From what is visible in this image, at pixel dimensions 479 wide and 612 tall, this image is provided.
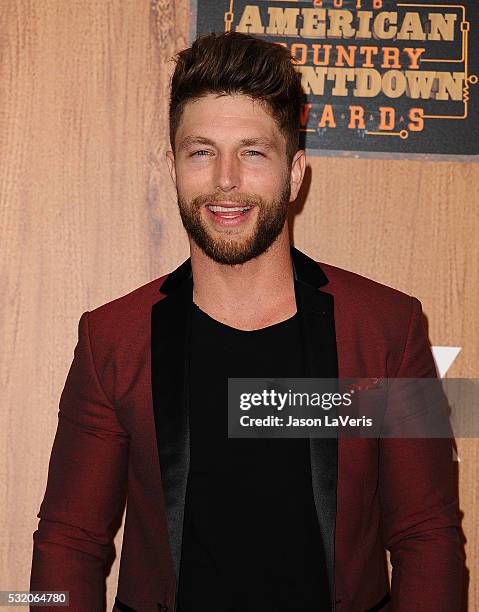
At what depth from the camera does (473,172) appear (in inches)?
88.2

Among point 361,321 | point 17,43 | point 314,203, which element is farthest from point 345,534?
point 17,43

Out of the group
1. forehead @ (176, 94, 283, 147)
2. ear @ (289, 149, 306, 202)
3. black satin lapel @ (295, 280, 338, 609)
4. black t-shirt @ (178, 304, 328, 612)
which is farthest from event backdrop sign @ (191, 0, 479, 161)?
black t-shirt @ (178, 304, 328, 612)

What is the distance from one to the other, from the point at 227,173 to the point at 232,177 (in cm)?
1

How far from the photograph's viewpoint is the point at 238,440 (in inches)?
71.9

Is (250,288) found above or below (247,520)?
above

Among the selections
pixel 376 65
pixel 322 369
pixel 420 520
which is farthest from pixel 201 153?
pixel 420 520

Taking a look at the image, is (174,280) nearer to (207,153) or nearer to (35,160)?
(207,153)

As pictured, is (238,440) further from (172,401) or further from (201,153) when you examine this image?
(201,153)

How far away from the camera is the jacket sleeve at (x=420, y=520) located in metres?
1.74

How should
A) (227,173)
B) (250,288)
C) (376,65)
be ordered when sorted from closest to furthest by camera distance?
(227,173) < (250,288) < (376,65)

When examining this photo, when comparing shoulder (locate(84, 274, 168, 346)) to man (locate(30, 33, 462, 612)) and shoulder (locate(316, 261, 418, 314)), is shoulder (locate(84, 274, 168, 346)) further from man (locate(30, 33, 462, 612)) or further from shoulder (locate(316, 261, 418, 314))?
shoulder (locate(316, 261, 418, 314))

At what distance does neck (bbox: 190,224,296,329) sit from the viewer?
73.8 inches

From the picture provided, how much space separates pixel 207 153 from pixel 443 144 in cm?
79

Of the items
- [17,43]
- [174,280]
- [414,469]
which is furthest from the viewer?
[17,43]
